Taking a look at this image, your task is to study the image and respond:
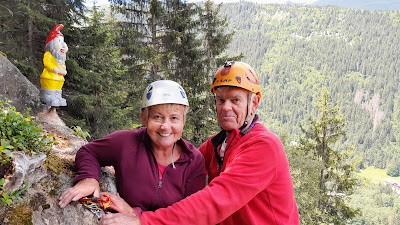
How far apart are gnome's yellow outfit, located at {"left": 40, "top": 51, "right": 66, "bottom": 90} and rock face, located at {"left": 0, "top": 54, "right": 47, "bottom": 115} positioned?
116 cm

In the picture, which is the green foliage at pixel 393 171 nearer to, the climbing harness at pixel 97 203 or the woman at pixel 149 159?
the woman at pixel 149 159

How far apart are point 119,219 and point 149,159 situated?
2.40 feet

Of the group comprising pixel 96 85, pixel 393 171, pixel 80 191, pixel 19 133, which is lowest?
pixel 393 171

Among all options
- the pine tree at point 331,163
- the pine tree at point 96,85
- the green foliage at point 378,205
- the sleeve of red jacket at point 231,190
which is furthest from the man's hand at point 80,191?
the green foliage at point 378,205

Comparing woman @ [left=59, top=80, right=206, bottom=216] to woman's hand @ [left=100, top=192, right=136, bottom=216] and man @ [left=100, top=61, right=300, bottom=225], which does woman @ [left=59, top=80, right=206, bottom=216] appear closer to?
woman's hand @ [left=100, top=192, right=136, bottom=216]

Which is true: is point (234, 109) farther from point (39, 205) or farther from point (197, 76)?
point (197, 76)

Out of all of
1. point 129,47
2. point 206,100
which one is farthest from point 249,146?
point 206,100

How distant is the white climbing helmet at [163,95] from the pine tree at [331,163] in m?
29.3

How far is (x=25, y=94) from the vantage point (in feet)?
35.0

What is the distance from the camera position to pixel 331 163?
102 ft

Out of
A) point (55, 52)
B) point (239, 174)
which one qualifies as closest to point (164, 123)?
point (239, 174)

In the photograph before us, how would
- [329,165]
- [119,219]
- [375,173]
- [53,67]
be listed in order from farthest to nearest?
[375,173] → [329,165] → [53,67] → [119,219]

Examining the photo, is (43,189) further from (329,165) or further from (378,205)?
(378,205)

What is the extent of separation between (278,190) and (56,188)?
2.24 m
